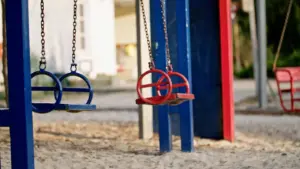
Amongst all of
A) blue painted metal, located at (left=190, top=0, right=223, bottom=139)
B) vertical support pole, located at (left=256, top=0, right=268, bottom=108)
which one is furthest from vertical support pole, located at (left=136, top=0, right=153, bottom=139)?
vertical support pole, located at (left=256, top=0, right=268, bottom=108)

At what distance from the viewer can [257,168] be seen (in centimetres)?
475

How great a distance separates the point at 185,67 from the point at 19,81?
108 inches

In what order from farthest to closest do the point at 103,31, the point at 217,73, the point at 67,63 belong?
the point at 103,31 < the point at 67,63 < the point at 217,73

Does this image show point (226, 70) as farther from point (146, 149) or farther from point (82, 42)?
point (82, 42)

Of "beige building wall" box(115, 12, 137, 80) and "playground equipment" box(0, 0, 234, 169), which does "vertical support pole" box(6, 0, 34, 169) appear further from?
"beige building wall" box(115, 12, 137, 80)

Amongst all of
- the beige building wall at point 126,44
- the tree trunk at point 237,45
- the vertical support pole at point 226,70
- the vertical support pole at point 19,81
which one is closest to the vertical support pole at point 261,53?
the vertical support pole at point 226,70

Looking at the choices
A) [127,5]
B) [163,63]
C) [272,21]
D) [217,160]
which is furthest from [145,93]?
[272,21]

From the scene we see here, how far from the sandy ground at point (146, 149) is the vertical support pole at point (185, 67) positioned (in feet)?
0.52

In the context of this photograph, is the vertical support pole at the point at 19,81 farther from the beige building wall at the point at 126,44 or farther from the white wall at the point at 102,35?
the beige building wall at the point at 126,44

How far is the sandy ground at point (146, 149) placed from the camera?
5.01 meters

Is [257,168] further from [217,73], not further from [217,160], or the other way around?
[217,73]

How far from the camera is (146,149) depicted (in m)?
6.04

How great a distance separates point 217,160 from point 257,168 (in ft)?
1.84

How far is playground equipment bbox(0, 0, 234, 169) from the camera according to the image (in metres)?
3.36
